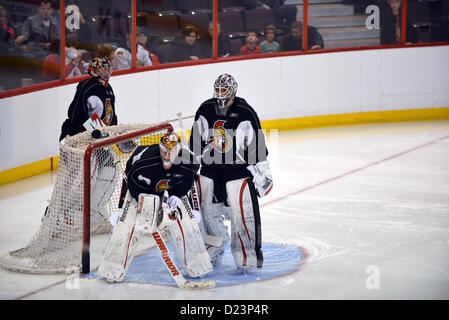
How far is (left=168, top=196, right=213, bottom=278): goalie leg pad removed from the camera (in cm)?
475

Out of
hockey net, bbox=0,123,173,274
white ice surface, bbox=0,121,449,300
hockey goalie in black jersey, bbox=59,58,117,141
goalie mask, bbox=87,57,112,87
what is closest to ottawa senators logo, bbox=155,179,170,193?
hockey net, bbox=0,123,173,274

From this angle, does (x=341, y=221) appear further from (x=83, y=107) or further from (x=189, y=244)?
(x=83, y=107)

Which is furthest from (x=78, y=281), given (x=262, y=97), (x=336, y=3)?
(x=336, y=3)

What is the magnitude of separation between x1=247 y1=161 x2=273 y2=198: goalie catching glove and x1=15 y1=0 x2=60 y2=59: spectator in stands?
2.90 metres

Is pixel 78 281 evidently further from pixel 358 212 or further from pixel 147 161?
pixel 358 212

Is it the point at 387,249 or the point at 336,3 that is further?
the point at 336,3

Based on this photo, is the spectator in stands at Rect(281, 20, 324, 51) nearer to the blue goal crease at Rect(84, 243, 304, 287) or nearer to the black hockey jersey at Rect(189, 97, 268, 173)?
the blue goal crease at Rect(84, 243, 304, 287)

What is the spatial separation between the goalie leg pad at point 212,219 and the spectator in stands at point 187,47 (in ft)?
12.7

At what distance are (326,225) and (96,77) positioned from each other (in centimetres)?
187

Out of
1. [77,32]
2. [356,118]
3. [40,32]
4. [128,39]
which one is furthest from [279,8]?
[40,32]

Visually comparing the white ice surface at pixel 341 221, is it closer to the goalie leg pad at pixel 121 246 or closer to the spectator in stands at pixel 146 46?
the goalie leg pad at pixel 121 246

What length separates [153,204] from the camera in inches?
181

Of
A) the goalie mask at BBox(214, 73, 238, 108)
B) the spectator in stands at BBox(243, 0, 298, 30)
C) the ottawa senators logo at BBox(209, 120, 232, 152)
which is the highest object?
the spectator in stands at BBox(243, 0, 298, 30)
